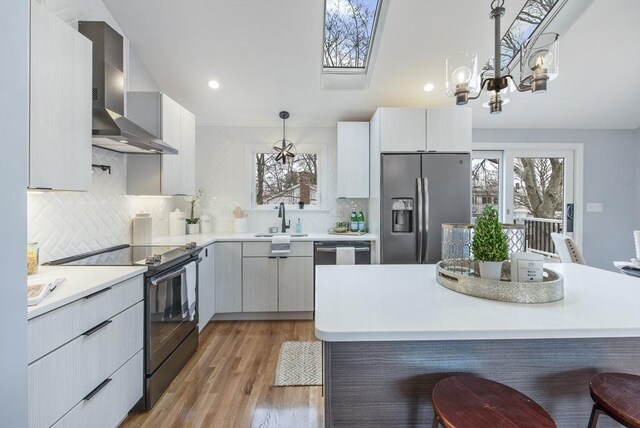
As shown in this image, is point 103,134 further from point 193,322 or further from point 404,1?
point 404,1

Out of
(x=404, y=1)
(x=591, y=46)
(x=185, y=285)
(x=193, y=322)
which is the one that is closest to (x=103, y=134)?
(x=185, y=285)

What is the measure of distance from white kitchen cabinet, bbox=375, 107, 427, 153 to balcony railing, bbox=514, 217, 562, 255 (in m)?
1.99

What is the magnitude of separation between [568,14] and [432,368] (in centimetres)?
314

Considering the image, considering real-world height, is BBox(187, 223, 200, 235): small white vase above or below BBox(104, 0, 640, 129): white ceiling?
below

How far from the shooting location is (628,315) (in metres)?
1.06

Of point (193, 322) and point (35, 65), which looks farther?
point (193, 322)

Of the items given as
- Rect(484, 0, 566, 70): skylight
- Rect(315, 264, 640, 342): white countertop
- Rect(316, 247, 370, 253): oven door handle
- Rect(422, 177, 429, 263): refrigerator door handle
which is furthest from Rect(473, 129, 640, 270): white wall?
Rect(315, 264, 640, 342): white countertop

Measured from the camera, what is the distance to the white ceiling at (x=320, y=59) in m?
2.48

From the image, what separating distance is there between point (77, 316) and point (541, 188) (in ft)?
16.1

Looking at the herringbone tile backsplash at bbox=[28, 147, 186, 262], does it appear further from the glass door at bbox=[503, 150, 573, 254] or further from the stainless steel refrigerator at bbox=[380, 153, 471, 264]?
the glass door at bbox=[503, 150, 573, 254]

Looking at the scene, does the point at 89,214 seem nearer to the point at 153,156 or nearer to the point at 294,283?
the point at 153,156

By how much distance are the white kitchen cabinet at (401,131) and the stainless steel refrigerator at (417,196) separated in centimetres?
9

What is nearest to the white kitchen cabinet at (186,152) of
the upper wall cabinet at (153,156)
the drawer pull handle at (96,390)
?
the upper wall cabinet at (153,156)

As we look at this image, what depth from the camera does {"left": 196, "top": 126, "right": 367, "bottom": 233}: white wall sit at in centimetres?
384
